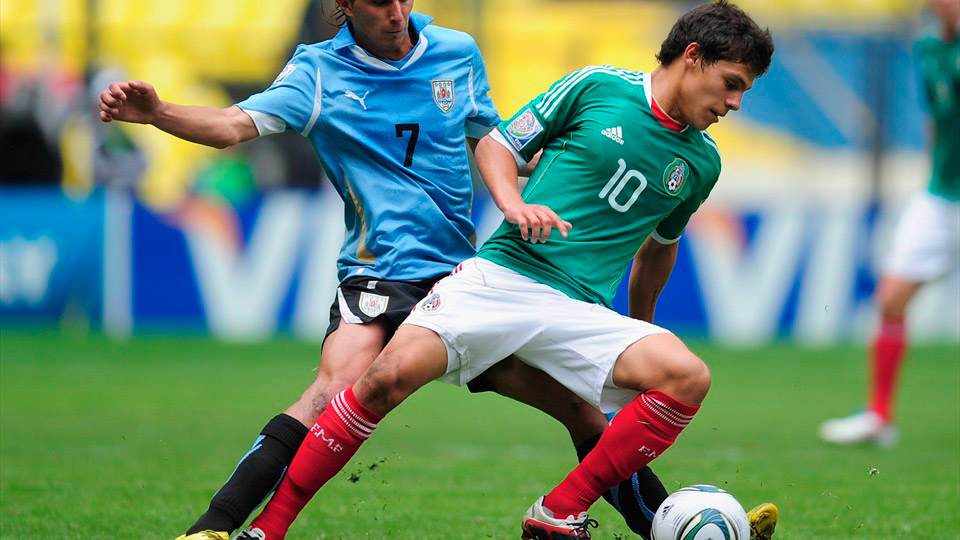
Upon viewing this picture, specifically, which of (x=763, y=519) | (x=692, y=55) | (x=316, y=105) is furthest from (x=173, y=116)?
(x=763, y=519)

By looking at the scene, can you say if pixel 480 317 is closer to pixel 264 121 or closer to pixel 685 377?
pixel 685 377

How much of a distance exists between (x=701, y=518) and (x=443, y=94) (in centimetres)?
177

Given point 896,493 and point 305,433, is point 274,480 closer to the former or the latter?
point 305,433

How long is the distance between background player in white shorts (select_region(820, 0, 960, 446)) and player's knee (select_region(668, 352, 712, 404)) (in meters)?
4.07

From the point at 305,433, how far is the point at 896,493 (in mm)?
2965

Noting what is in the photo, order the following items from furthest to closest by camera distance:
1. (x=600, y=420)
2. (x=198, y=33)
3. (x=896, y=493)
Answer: (x=198, y=33) → (x=896, y=493) → (x=600, y=420)

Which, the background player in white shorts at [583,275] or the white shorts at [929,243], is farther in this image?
the white shorts at [929,243]

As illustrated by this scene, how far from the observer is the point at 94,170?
14969 millimetres

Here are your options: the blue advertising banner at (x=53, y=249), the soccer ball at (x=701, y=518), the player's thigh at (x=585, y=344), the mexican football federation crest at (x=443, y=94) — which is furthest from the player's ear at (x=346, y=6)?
the blue advertising banner at (x=53, y=249)

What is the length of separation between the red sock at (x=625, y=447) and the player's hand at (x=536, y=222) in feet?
2.05

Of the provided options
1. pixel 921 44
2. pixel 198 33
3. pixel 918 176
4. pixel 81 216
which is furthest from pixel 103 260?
pixel 918 176

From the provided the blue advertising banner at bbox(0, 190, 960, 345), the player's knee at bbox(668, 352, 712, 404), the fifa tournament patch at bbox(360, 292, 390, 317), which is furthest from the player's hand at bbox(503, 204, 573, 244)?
the blue advertising banner at bbox(0, 190, 960, 345)

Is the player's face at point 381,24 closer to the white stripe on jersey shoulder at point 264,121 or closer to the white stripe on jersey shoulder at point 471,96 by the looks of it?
the white stripe on jersey shoulder at point 471,96

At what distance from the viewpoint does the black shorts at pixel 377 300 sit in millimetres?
4641
